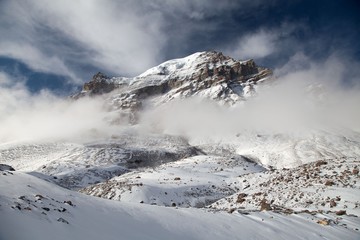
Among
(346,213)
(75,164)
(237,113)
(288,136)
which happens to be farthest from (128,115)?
(346,213)

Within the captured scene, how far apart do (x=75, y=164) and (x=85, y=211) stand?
216 feet

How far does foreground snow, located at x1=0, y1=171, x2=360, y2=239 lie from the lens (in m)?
9.05

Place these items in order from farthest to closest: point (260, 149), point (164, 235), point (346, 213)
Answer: point (260, 149), point (346, 213), point (164, 235)

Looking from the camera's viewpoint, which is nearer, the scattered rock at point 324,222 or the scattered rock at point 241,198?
the scattered rock at point 324,222

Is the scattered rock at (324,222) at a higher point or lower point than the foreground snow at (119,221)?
higher

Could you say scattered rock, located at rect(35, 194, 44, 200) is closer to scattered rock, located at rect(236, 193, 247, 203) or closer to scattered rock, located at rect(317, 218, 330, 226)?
scattered rock, located at rect(317, 218, 330, 226)

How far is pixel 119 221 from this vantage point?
11.5 meters

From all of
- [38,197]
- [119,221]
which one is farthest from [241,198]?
[38,197]

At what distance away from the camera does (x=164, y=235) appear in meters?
11.3

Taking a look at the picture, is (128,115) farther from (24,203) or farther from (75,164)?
(24,203)

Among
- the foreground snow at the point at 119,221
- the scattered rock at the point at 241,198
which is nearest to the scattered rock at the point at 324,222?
the foreground snow at the point at 119,221

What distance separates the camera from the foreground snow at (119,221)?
9047mm

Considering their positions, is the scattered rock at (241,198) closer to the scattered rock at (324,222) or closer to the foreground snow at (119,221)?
the foreground snow at (119,221)

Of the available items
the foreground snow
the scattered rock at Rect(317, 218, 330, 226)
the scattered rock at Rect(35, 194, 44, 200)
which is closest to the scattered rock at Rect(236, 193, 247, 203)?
the foreground snow
